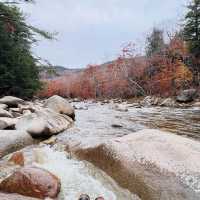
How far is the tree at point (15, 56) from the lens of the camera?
58.8 ft

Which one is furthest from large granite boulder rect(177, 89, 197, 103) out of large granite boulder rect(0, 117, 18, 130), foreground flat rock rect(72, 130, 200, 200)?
foreground flat rock rect(72, 130, 200, 200)

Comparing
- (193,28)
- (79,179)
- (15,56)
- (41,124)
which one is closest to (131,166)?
(79,179)

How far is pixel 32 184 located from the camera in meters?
4.34

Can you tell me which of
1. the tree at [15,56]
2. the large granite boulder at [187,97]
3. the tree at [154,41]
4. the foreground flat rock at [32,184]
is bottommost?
the large granite boulder at [187,97]

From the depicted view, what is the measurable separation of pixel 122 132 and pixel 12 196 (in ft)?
18.9

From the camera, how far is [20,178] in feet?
14.5

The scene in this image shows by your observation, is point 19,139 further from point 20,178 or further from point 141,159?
point 141,159

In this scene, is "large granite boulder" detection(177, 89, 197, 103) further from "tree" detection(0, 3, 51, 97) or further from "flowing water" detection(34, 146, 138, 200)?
"flowing water" detection(34, 146, 138, 200)

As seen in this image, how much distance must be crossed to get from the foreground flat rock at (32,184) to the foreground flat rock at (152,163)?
108 cm

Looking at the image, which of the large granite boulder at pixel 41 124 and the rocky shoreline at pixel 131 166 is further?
the large granite boulder at pixel 41 124

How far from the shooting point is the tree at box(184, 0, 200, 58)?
33031mm

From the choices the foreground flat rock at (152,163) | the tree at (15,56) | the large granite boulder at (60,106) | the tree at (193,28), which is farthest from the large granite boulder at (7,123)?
the tree at (193,28)

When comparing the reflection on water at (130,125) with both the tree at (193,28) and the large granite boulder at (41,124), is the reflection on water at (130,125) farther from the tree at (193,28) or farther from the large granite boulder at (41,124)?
the tree at (193,28)

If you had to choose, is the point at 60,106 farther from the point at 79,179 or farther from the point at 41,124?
the point at 79,179
